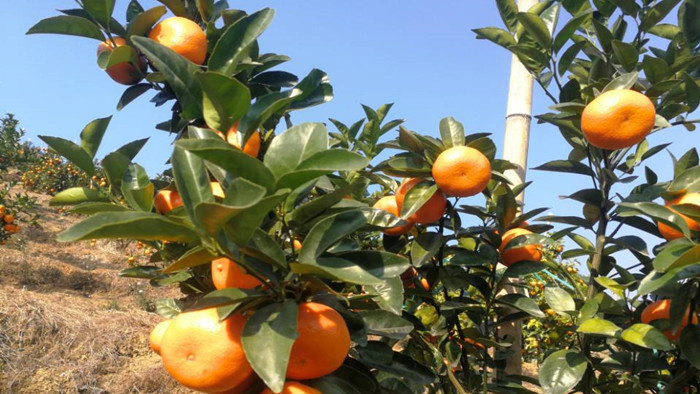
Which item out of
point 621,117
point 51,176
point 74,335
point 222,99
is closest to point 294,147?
point 222,99

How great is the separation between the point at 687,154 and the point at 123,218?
1258 millimetres

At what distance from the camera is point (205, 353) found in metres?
0.62

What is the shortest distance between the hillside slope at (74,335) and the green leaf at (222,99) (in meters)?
3.95

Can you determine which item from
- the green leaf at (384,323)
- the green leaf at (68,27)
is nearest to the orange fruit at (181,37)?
the green leaf at (68,27)

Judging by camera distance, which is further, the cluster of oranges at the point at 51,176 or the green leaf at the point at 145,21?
the cluster of oranges at the point at 51,176

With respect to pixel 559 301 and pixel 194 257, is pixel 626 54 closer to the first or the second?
pixel 559 301

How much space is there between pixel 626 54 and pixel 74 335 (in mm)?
5202

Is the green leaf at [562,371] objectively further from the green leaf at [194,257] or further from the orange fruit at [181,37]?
the orange fruit at [181,37]

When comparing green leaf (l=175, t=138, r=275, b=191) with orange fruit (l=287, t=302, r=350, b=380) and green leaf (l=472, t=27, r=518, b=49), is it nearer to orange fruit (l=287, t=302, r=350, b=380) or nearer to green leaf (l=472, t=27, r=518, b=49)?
orange fruit (l=287, t=302, r=350, b=380)

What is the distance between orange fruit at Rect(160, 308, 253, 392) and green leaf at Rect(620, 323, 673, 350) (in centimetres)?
74

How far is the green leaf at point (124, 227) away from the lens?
20.6 inches

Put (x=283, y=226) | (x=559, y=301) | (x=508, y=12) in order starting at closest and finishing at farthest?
1. (x=283, y=226)
2. (x=559, y=301)
3. (x=508, y=12)

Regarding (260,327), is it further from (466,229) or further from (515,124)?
(515,124)

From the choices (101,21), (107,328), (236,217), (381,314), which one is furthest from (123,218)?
(107,328)
